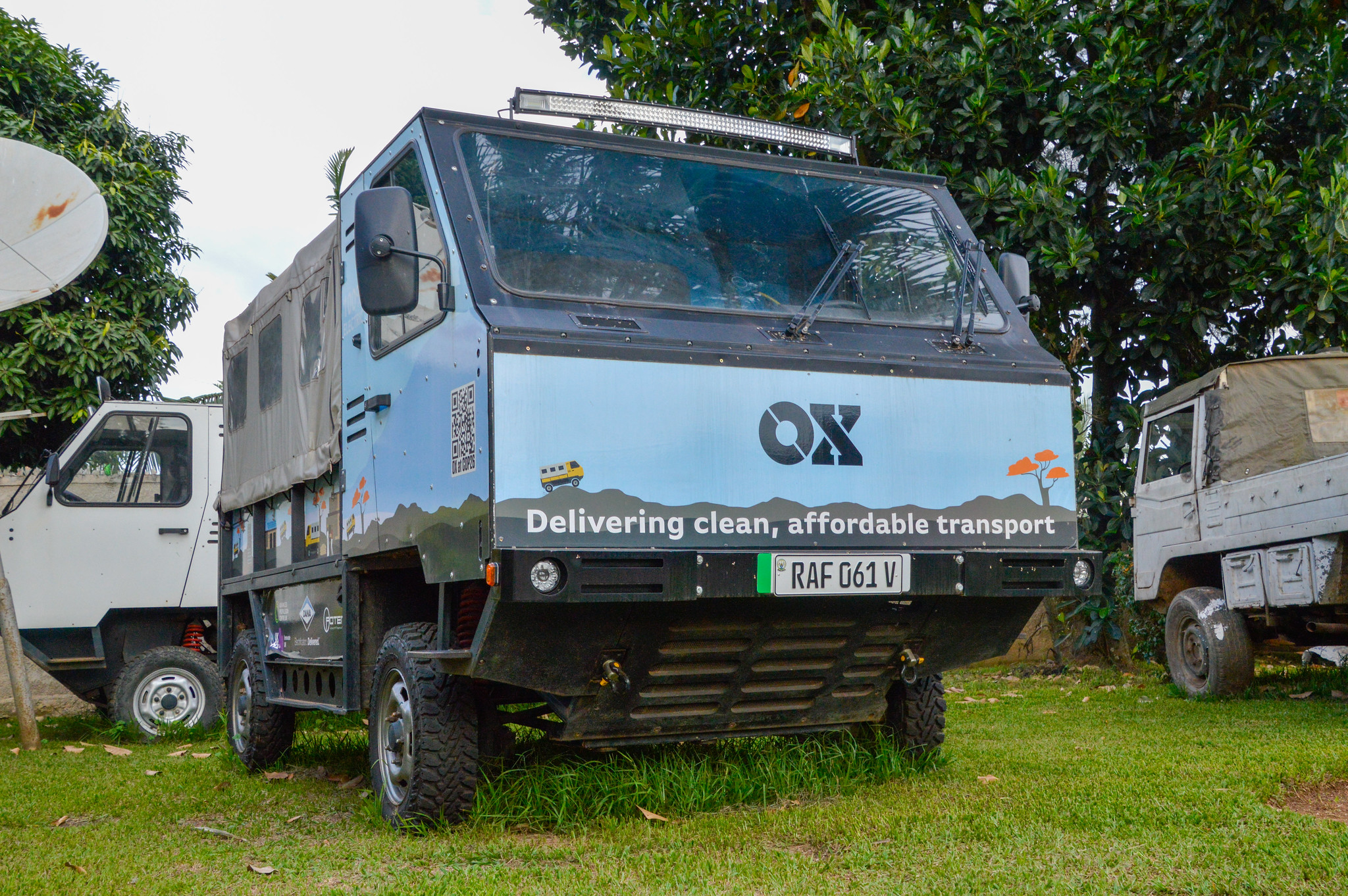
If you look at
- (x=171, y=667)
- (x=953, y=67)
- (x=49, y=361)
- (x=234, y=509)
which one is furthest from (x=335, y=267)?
(x=49, y=361)

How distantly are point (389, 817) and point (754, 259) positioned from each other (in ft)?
8.47

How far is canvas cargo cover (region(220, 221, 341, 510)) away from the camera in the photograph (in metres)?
5.85

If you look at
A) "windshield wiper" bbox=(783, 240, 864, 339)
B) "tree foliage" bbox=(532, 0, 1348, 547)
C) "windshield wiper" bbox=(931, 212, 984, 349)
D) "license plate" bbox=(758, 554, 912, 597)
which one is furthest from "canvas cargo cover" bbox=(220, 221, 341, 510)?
"tree foliage" bbox=(532, 0, 1348, 547)

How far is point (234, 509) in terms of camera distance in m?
7.59

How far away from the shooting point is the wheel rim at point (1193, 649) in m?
9.09

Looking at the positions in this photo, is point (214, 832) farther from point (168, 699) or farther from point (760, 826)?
point (168, 699)

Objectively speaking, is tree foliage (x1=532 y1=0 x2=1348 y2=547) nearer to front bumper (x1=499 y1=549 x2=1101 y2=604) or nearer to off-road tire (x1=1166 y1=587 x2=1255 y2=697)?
off-road tire (x1=1166 y1=587 x2=1255 y2=697)

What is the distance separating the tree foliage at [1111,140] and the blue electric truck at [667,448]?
4.73 metres

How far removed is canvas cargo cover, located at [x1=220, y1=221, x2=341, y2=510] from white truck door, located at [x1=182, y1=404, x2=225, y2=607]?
175 centimetres

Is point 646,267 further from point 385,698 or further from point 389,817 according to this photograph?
point 389,817

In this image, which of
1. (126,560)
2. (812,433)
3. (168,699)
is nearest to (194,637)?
(168,699)

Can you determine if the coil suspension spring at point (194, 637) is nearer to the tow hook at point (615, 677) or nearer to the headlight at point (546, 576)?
the tow hook at point (615, 677)

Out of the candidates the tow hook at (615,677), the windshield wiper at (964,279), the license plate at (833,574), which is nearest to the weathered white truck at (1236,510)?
the windshield wiper at (964,279)

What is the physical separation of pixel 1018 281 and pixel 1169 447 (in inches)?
195
